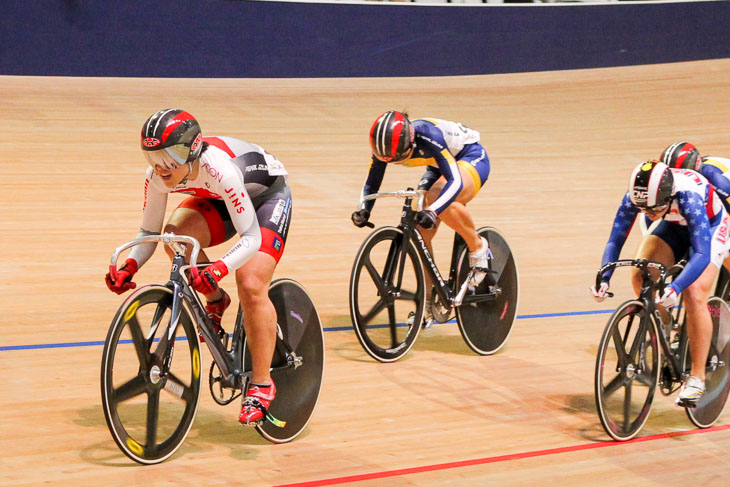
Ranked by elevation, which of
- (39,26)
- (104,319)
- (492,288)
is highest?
(39,26)

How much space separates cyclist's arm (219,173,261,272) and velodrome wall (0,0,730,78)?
22.1 feet

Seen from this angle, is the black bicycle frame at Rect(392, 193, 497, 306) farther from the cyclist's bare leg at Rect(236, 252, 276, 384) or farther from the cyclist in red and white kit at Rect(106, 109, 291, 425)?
the cyclist's bare leg at Rect(236, 252, 276, 384)

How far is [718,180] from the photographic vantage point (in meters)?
4.53

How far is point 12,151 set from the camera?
7613 millimetres

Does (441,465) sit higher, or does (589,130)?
(589,130)

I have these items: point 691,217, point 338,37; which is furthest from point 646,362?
point 338,37

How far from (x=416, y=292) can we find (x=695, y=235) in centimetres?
132

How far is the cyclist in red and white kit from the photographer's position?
304cm

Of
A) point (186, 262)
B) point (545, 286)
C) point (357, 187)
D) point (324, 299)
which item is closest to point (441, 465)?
point (186, 262)

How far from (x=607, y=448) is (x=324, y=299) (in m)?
2.10

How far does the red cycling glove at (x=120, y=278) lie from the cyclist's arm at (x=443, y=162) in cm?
162

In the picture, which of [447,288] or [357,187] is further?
[357,187]

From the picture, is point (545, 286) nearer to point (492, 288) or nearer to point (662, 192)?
point (492, 288)

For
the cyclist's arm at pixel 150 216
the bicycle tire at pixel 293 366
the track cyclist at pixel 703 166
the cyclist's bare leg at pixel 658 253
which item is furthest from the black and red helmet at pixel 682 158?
the cyclist's arm at pixel 150 216
